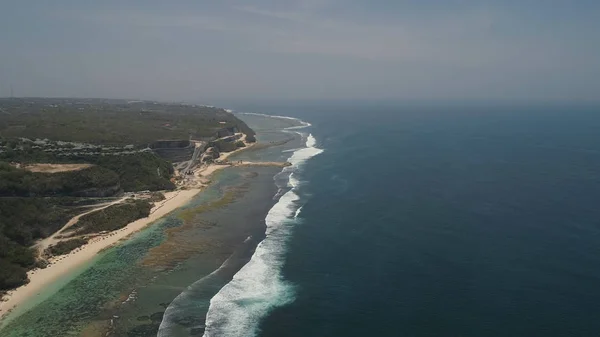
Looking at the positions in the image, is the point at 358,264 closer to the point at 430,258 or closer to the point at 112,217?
the point at 430,258

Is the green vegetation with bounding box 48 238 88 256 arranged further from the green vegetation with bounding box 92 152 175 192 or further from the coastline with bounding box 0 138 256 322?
the green vegetation with bounding box 92 152 175 192

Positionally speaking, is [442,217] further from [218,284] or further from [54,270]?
[54,270]

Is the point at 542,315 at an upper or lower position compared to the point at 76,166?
lower

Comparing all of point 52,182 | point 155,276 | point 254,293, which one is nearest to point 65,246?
point 155,276

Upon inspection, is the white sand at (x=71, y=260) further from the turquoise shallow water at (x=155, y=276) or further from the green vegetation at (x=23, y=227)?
the turquoise shallow water at (x=155, y=276)

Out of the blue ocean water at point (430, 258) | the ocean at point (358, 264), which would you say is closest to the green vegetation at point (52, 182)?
the ocean at point (358, 264)

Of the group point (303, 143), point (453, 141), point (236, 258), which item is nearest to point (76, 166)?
point (236, 258)
